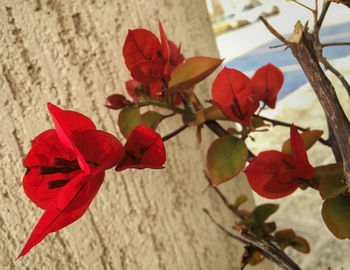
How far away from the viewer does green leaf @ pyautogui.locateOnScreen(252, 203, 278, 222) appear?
27 cm

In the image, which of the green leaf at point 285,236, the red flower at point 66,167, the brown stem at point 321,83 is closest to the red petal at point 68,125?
the red flower at point 66,167

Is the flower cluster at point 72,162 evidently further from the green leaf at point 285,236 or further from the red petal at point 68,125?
the green leaf at point 285,236

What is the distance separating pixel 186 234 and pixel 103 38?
0.20m

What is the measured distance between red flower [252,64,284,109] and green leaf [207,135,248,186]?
5cm

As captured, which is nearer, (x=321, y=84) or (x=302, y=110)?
(x=321, y=84)

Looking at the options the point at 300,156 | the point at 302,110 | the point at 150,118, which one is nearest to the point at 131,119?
the point at 150,118

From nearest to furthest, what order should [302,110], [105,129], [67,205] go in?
[67,205]
[105,129]
[302,110]

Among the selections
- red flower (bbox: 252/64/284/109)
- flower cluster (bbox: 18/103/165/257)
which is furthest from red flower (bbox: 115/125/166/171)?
red flower (bbox: 252/64/284/109)

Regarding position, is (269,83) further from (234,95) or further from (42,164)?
(42,164)

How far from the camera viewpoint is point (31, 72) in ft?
0.76

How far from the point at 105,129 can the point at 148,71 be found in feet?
0.31

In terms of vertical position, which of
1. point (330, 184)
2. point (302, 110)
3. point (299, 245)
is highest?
point (330, 184)

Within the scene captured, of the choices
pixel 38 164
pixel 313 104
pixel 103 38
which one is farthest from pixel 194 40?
pixel 313 104

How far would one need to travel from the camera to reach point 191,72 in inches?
8.0
